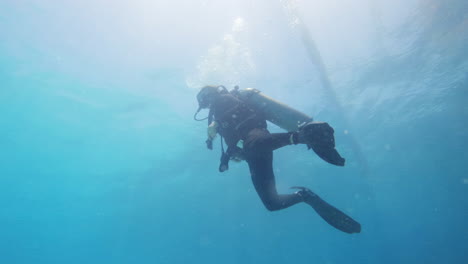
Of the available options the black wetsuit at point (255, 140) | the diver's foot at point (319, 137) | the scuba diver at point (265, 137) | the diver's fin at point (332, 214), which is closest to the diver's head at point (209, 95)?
the scuba diver at point (265, 137)

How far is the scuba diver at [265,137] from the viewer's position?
137 inches

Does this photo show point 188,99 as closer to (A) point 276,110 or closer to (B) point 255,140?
(A) point 276,110

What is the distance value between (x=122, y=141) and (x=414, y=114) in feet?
88.2

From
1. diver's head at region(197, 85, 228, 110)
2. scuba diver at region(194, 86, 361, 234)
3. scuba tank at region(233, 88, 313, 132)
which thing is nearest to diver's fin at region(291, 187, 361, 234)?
scuba diver at region(194, 86, 361, 234)

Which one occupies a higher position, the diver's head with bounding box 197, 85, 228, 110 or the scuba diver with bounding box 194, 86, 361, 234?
the diver's head with bounding box 197, 85, 228, 110

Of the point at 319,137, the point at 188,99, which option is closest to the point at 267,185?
the point at 319,137

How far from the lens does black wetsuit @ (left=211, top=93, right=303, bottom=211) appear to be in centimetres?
391

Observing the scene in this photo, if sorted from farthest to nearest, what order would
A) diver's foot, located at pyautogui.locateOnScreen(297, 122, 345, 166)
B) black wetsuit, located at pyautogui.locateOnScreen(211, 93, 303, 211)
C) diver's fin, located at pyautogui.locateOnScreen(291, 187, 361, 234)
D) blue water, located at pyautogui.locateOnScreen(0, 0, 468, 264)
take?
blue water, located at pyautogui.locateOnScreen(0, 0, 468, 264) < diver's fin, located at pyautogui.locateOnScreen(291, 187, 361, 234) < black wetsuit, located at pyautogui.locateOnScreen(211, 93, 303, 211) < diver's foot, located at pyautogui.locateOnScreen(297, 122, 345, 166)

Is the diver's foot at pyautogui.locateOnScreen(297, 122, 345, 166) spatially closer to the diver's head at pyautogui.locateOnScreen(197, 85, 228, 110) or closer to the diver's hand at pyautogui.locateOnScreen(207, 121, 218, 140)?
Result: the diver's hand at pyautogui.locateOnScreen(207, 121, 218, 140)

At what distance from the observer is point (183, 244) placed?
53.5 m

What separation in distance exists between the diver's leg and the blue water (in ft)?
32.9

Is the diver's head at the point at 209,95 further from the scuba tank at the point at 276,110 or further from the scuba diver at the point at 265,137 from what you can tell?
the scuba tank at the point at 276,110

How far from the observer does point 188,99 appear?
1739 centimetres

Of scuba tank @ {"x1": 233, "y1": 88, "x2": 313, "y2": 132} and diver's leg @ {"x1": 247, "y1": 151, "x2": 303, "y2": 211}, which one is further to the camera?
scuba tank @ {"x1": 233, "y1": 88, "x2": 313, "y2": 132}
